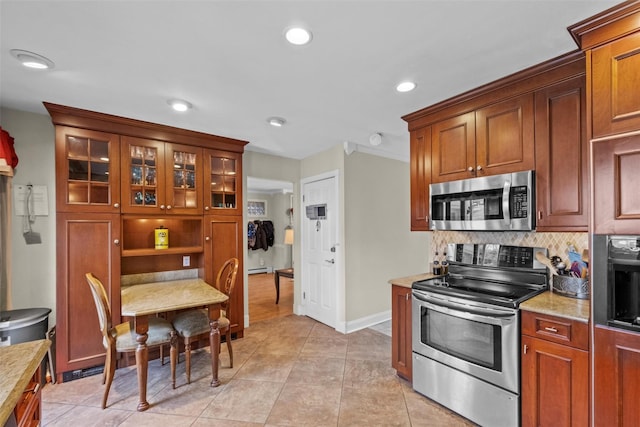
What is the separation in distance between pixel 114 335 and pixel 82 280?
745mm

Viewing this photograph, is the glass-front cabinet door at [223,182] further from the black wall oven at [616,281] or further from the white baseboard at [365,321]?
the black wall oven at [616,281]

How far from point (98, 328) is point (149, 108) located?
2145 millimetres

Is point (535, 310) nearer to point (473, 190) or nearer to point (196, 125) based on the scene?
point (473, 190)

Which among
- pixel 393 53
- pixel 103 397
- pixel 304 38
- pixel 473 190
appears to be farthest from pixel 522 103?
pixel 103 397

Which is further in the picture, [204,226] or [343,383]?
[204,226]

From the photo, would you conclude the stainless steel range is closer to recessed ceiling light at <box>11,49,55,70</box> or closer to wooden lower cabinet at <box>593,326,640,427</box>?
wooden lower cabinet at <box>593,326,640,427</box>

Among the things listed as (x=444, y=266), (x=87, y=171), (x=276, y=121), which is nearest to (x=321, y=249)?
(x=444, y=266)

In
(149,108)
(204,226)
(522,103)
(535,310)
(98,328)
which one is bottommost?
(98,328)

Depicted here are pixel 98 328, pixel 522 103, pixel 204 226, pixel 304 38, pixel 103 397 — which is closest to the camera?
pixel 304 38

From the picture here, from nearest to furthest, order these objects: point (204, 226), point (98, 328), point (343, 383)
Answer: point (343, 383), point (98, 328), point (204, 226)

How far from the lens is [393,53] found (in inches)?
72.1

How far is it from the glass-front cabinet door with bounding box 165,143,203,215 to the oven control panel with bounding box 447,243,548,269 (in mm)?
2792

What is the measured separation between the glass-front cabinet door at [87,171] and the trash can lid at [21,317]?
0.89 metres

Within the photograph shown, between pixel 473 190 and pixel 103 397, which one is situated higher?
pixel 473 190
